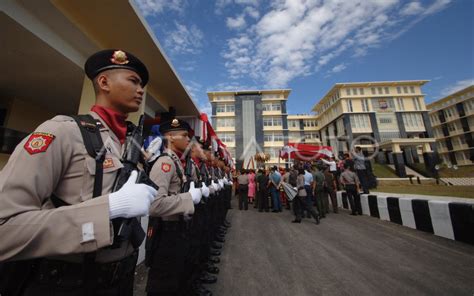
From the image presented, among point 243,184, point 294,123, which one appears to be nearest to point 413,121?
point 294,123

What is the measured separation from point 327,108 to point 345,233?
125 ft

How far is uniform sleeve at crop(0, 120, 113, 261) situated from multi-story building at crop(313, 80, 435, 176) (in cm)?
3493

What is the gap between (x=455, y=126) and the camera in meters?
37.4

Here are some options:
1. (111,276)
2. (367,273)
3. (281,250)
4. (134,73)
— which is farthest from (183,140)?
(367,273)

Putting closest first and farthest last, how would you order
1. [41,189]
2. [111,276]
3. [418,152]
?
1. [41,189]
2. [111,276]
3. [418,152]

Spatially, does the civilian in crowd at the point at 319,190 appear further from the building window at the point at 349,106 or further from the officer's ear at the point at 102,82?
the building window at the point at 349,106

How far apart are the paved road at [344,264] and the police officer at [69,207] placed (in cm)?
189

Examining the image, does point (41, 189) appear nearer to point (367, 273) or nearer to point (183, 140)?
point (183, 140)

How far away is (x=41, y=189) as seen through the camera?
74 cm

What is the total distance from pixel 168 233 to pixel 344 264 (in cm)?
271

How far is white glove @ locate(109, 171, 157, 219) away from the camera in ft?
2.84

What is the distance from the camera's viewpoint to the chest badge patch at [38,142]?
769mm

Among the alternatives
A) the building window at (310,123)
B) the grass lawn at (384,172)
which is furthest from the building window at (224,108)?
the grass lawn at (384,172)

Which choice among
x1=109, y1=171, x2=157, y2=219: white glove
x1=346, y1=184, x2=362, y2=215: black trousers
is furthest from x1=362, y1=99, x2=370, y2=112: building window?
x1=109, y1=171, x2=157, y2=219: white glove
